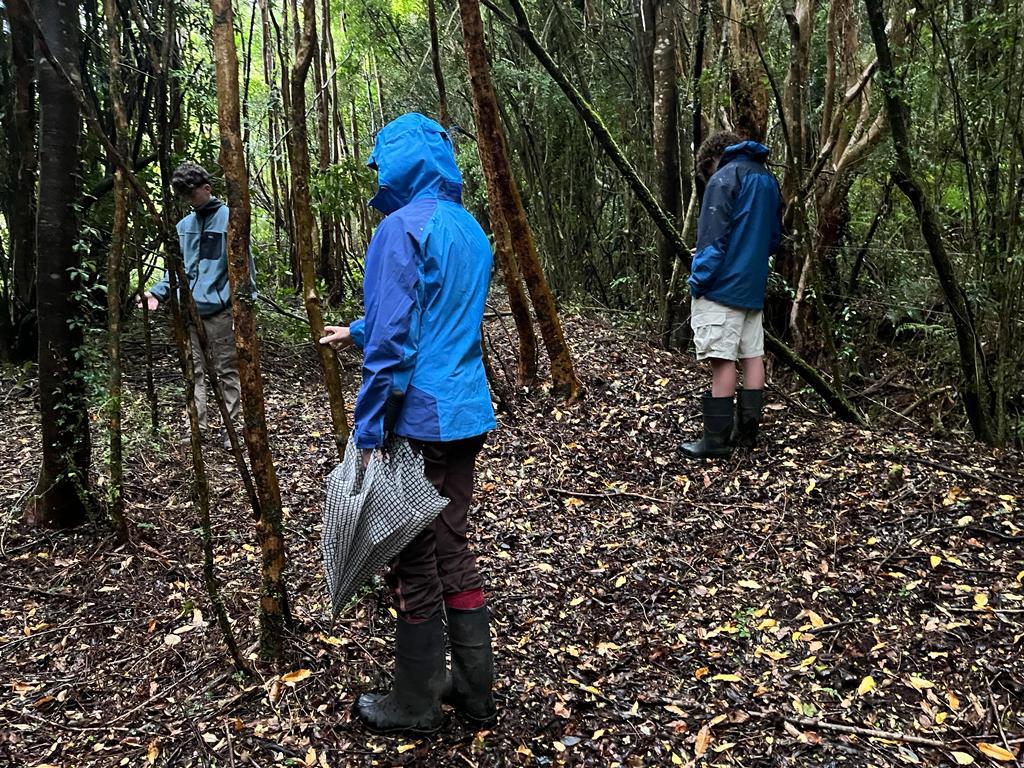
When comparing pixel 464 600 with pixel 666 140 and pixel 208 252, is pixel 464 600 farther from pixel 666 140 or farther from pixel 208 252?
pixel 666 140

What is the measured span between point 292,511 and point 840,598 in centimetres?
285

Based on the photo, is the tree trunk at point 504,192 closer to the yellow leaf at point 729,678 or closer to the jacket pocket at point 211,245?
the jacket pocket at point 211,245

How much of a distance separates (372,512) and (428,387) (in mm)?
431

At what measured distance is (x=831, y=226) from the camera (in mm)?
5883

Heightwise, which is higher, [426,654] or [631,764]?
[426,654]

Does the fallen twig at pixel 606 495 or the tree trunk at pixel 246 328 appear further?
the fallen twig at pixel 606 495

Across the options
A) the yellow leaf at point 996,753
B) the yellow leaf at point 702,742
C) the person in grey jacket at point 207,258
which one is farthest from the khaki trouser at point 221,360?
the yellow leaf at point 996,753

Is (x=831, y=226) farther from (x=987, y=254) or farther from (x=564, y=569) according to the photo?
(x=564, y=569)

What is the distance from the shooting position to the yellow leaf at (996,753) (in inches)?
91.1

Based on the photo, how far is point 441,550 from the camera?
2.46 meters

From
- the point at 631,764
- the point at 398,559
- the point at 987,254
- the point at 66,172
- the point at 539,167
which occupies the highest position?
the point at 539,167

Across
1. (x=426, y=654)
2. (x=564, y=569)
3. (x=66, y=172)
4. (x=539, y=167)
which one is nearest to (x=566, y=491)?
(x=564, y=569)

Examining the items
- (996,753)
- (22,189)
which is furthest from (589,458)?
(22,189)

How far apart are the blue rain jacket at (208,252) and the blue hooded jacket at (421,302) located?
9.12 ft
